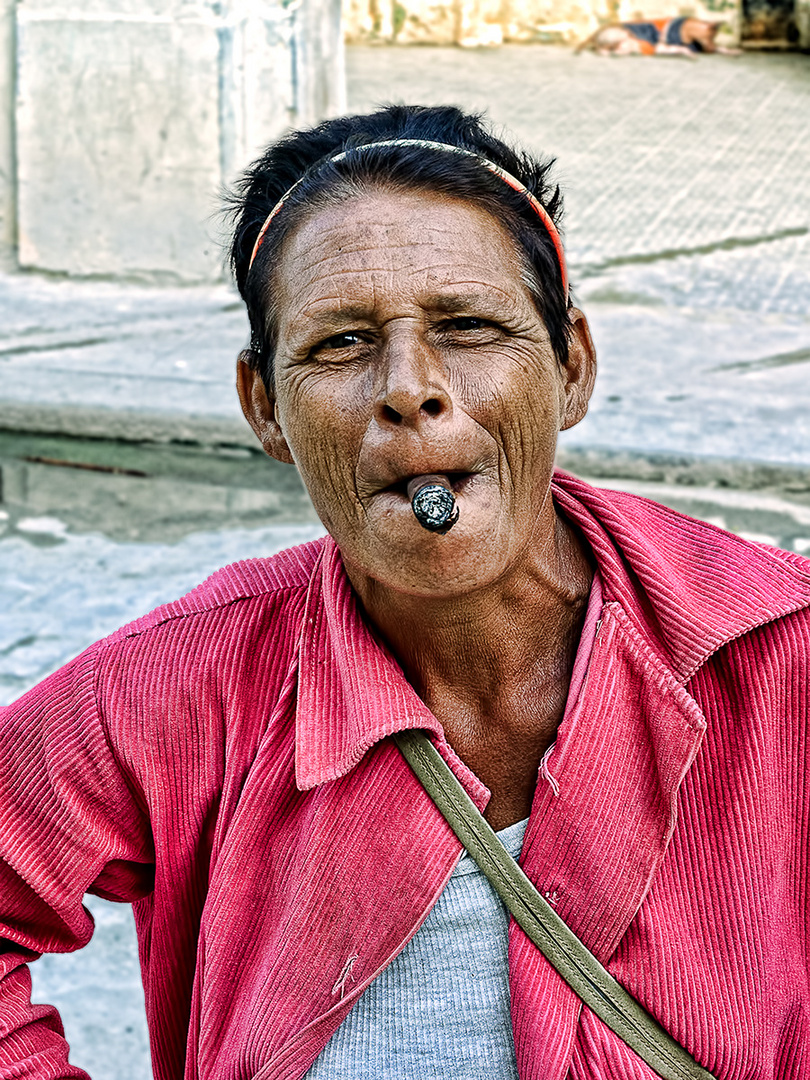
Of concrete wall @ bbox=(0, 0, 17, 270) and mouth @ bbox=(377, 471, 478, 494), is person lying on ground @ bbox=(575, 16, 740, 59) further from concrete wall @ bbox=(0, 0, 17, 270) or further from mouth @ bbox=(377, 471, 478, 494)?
mouth @ bbox=(377, 471, 478, 494)

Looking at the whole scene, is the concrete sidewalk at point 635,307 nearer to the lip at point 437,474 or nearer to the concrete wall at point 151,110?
the concrete wall at point 151,110

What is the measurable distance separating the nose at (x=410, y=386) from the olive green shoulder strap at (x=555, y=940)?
369 millimetres

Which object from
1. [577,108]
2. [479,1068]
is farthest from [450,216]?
[577,108]

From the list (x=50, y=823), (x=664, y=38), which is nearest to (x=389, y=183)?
(x=50, y=823)

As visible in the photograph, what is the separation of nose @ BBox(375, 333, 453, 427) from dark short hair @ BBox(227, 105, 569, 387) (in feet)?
0.56

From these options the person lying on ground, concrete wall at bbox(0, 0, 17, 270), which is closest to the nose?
concrete wall at bbox(0, 0, 17, 270)

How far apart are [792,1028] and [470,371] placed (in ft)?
2.59

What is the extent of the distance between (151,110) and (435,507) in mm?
5129

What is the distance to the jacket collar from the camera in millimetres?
1448

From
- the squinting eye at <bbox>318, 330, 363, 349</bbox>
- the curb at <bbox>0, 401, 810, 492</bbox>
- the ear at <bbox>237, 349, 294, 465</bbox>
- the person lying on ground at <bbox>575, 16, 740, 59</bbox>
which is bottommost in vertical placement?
the curb at <bbox>0, 401, 810, 492</bbox>

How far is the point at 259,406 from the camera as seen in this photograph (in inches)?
65.0

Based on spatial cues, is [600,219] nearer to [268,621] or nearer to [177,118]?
[177,118]

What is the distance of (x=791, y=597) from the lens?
1468mm

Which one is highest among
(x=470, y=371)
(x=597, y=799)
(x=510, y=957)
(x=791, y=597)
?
(x=470, y=371)
